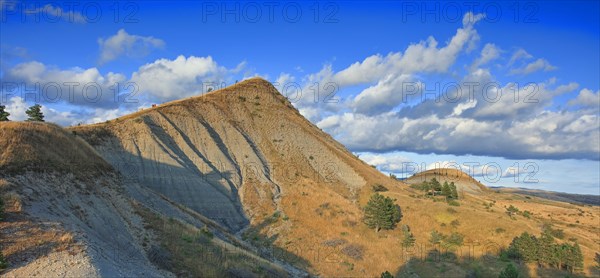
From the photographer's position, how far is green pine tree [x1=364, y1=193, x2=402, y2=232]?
43.4 m

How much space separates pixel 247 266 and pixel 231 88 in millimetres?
47620

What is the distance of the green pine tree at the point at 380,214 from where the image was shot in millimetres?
43438

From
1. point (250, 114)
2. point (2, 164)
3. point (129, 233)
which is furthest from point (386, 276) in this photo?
point (250, 114)

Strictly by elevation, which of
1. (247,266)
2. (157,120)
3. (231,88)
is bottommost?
(247,266)

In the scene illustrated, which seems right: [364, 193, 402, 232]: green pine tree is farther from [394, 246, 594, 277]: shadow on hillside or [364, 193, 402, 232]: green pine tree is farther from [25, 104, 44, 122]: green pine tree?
[25, 104, 44, 122]: green pine tree

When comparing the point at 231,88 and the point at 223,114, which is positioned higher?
the point at 231,88

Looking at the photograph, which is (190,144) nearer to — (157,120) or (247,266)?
(157,120)

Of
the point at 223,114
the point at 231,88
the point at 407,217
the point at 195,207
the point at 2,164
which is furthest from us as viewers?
the point at 231,88

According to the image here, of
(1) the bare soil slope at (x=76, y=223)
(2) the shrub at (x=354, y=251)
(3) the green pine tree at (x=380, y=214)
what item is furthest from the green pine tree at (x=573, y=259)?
(1) the bare soil slope at (x=76, y=223)

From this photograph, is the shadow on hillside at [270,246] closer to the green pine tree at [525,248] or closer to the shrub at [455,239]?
the shrub at [455,239]

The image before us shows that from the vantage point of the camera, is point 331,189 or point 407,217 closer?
point 407,217

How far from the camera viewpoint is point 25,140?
70.2 feet

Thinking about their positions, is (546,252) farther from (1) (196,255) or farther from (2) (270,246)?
(1) (196,255)

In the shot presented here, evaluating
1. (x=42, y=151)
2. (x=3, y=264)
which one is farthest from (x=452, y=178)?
(x=3, y=264)
